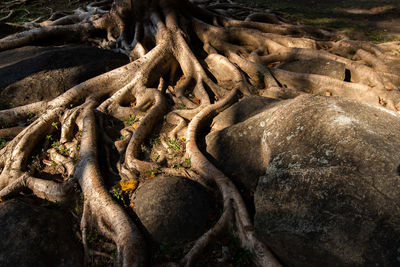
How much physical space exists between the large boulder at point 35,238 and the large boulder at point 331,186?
6.67 feet

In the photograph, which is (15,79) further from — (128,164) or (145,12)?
(128,164)

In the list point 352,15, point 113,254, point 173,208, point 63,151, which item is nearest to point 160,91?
point 63,151

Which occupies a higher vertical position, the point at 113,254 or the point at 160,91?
the point at 160,91

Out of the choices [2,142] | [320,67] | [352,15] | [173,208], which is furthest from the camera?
[352,15]

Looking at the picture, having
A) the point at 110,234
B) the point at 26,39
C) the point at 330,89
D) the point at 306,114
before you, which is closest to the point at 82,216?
the point at 110,234

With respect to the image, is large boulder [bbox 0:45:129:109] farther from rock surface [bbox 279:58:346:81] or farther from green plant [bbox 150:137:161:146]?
rock surface [bbox 279:58:346:81]

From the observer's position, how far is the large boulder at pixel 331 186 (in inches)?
73.5

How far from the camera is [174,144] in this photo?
386cm

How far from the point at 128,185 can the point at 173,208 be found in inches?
30.7

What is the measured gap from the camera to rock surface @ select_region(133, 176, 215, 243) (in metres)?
2.64

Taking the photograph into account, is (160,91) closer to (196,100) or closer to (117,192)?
(196,100)

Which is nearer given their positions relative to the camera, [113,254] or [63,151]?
[113,254]

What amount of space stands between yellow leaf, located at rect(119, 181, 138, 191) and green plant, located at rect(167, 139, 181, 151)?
2.61 feet

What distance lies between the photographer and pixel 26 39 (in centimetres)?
669
